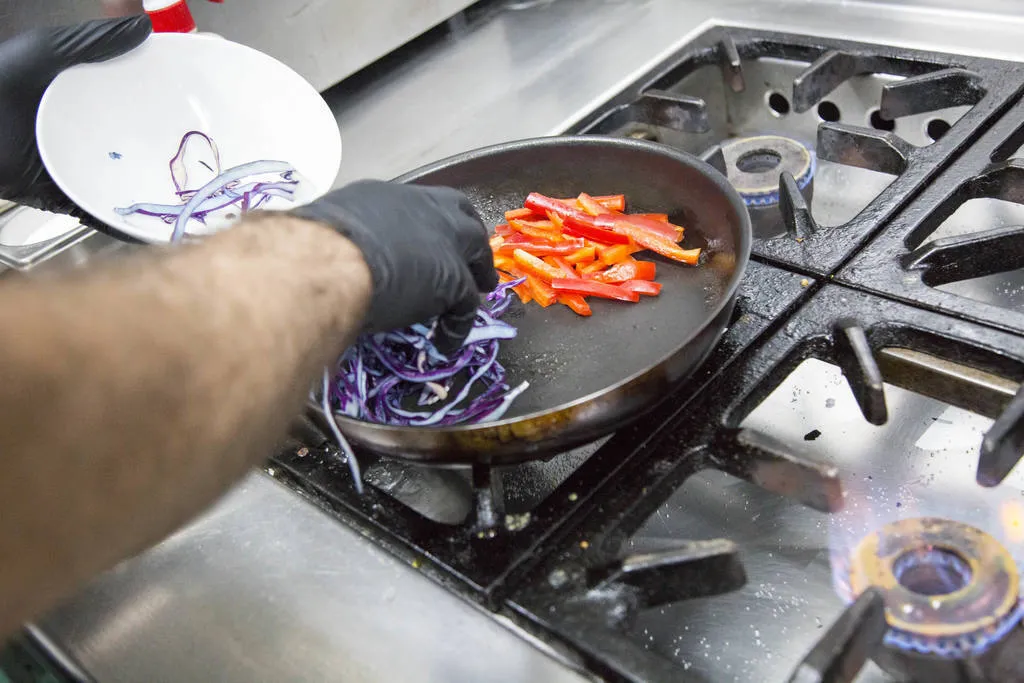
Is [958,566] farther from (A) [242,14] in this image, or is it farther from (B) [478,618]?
(A) [242,14]

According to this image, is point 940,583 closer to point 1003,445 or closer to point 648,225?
point 1003,445

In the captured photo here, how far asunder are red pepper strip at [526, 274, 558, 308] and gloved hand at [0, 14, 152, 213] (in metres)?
0.63

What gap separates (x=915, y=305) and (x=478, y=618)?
56 centimetres

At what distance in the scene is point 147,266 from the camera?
0.64m

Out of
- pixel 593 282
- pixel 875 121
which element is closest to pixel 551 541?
pixel 593 282

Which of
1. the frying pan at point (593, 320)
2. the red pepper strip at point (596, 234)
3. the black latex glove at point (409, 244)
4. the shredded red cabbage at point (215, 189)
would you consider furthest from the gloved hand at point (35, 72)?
the red pepper strip at point (596, 234)

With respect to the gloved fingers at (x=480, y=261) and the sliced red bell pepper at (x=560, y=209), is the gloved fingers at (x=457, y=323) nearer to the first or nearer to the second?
the gloved fingers at (x=480, y=261)

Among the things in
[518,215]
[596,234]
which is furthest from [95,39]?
[596,234]

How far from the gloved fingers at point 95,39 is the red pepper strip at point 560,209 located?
578mm

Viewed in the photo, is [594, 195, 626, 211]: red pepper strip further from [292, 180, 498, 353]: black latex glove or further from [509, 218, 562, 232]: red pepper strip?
[292, 180, 498, 353]: black latex glove

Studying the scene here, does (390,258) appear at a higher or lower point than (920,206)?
higher

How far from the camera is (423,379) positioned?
0.96 m

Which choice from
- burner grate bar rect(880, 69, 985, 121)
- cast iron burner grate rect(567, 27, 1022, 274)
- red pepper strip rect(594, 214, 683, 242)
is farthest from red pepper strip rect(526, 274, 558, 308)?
burner grate bar rect(880, 69, 985, 121)

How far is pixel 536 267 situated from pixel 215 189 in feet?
1.38
